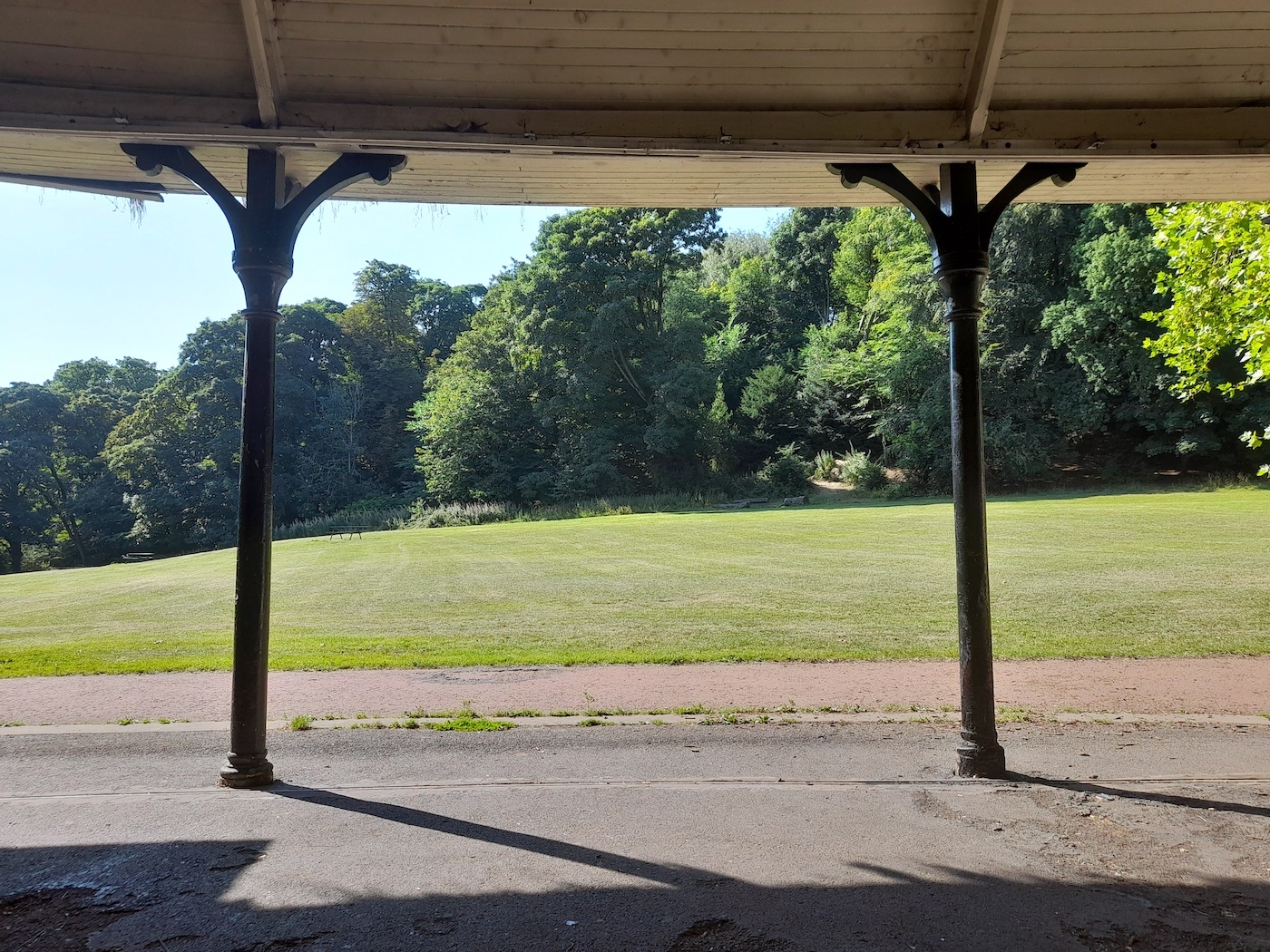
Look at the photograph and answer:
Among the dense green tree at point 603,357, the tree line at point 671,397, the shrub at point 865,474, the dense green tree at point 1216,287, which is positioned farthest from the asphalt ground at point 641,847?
the dense green tree at point 603,357

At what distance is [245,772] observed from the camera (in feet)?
15.6

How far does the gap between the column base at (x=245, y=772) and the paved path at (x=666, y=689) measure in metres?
2.12

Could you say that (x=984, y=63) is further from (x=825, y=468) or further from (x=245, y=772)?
(x=825, y=468)

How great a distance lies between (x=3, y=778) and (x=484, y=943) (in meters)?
3.77

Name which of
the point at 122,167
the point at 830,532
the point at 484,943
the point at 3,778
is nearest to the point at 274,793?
the point at 3,778

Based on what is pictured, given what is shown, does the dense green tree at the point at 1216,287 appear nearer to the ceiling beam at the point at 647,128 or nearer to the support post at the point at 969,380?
the ceiling beam at the point at 647,128

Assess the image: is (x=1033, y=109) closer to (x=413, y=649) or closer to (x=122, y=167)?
(x=122, y=167)

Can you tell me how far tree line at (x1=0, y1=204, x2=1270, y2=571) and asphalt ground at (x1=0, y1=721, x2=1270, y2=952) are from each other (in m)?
36.8

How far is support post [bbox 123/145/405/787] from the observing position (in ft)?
15.6

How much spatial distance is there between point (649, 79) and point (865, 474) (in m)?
37.6

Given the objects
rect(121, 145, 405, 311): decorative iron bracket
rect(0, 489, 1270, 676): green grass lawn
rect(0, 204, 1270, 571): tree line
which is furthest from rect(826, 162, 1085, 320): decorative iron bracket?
rect(0, 204, 1270, 571): tree line

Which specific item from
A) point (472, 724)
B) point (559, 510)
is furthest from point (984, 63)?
point (559, 510)

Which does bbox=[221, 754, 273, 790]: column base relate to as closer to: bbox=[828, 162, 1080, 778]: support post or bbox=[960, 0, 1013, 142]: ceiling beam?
bbox=[828, 162, 1080, 778]: support post

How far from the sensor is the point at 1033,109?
4.59 metres
